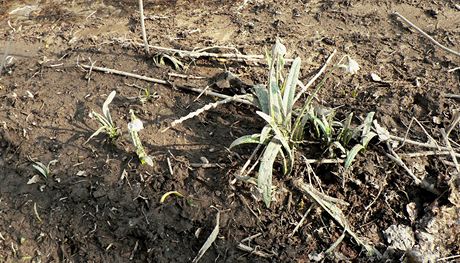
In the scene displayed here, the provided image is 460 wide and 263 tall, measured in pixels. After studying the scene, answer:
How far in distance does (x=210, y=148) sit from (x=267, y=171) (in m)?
0.41

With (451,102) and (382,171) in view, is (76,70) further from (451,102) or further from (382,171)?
(451,102)

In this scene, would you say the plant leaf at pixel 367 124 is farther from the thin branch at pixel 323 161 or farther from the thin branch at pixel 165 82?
the thin branch at pixel 165 82

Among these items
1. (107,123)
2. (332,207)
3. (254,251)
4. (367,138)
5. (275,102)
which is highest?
(275,102)

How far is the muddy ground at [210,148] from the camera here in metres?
2.48

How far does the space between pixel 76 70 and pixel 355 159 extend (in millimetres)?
1855

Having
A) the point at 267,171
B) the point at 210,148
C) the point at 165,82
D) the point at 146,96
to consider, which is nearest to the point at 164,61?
the point at 165,82

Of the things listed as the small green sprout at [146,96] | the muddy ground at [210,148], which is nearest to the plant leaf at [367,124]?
the muddy ground at [210,148]

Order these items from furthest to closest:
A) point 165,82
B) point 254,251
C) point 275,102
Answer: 1. point 165,82
2. point 275,102
3. point 254,251

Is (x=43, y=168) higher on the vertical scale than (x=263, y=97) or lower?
lower

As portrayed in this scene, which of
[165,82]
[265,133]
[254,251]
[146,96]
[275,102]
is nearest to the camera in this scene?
[254,251]

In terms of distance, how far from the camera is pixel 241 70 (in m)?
3.18

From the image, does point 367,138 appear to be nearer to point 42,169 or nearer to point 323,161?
point 323,161

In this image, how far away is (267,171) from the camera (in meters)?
→ 2.45

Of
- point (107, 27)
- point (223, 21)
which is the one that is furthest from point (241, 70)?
point (107, 27)
